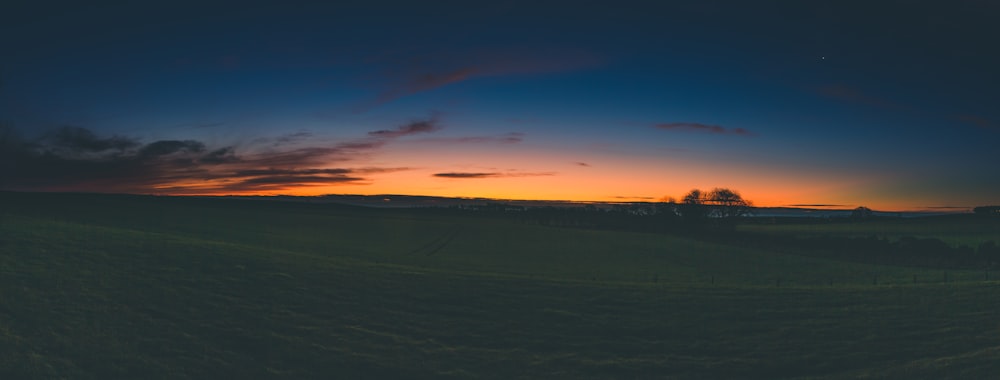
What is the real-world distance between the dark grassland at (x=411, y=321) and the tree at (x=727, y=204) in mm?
74242

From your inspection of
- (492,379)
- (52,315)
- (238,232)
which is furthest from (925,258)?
(238,232)

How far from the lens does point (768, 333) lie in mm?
18312

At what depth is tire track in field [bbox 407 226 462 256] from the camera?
57.6 m

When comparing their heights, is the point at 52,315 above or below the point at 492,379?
above

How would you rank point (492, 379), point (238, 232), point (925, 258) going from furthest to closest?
1. point (238, 232)
2. point (925, 258)
3. point (492, 379)

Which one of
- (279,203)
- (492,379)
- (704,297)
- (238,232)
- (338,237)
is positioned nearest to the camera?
(492,379)

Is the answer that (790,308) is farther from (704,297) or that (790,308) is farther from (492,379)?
(492,379)

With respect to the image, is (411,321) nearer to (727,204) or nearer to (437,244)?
(437,244)

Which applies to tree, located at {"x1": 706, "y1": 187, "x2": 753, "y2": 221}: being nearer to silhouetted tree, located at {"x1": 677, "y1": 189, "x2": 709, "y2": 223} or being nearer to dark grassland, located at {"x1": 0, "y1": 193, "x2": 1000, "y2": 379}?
silhouetted tree, located at {"x1": 677, "y1": 189, "x2": 709, "y2": 223}

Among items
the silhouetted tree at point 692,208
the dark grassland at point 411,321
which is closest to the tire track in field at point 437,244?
the dark grassland at point 411,321

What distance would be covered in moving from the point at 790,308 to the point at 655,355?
9370 mm

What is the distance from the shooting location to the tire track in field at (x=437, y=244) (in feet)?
189

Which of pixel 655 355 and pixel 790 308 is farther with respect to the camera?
pixel 790 308

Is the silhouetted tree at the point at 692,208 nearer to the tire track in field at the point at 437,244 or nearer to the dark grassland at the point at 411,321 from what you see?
the tire track in field at the point at 437,244
